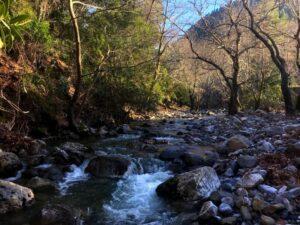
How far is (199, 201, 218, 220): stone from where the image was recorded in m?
5.84

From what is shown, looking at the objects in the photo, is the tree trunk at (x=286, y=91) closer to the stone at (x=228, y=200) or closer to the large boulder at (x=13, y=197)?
the stone at (x=228, y=200)

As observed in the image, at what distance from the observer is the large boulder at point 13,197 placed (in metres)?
6.34

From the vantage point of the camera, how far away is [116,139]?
521 inches

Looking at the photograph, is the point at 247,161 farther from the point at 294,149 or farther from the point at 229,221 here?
the point at 229,221

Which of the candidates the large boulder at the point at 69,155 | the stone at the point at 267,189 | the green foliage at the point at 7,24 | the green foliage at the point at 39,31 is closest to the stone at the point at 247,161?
the stone at the point at 267,189

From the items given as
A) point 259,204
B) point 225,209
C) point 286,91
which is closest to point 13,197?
point 225,209

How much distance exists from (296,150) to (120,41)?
1031 cm

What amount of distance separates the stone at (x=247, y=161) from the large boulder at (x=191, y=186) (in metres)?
1.00

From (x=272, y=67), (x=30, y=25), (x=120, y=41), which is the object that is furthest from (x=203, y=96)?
(x=30, y=25)

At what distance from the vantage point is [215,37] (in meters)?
21.0

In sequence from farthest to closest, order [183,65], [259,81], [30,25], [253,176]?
1. [183,65]
2. [259,81]
3. [30,25]
4. [253,176]

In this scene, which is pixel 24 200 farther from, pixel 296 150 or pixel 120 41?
pixel 120 41

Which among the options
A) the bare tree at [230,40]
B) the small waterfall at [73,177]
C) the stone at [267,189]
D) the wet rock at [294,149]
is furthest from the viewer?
the bare tree at [230,40]

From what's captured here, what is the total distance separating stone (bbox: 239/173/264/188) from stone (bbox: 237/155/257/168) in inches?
42.1
